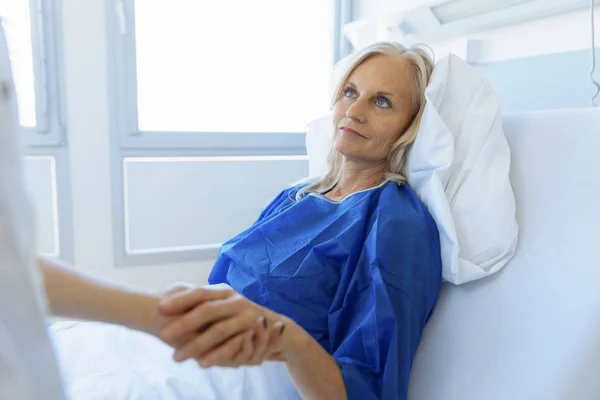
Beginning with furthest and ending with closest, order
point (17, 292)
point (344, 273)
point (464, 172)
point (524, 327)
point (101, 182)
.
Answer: point (101, 182) → point (464, 172) → point (344, 273) → point (524, 327) → point (17, 292)

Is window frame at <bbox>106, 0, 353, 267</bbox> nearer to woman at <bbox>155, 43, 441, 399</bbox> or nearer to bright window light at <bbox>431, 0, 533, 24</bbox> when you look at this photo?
woman at <bbox>155, 43, 441, 399</bbox>

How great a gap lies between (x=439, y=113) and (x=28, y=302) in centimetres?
104

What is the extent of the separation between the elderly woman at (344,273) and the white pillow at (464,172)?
0.04 meters

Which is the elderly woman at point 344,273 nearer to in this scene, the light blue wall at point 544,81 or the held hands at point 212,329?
the held hands at point 212,329

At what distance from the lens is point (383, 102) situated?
4.19ft

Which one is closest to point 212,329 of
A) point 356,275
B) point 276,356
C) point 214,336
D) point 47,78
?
point 214,336

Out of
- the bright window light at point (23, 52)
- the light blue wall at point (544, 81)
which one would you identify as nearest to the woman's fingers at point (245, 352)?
the light blue wall at point (544, 81)

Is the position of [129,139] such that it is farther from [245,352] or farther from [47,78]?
[245,352]

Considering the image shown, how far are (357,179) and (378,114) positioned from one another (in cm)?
17

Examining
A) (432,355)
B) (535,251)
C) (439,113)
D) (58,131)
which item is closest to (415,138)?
(439,113)

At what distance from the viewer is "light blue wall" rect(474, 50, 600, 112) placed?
4.20 ft

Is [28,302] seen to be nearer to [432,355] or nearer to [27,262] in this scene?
[27,262]

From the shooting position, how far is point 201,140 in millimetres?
2094

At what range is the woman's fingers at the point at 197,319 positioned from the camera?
29.2 inches
